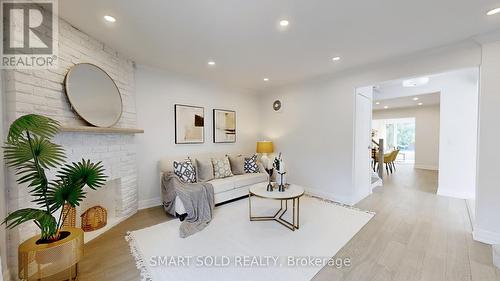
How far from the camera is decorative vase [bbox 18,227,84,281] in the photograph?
146cm

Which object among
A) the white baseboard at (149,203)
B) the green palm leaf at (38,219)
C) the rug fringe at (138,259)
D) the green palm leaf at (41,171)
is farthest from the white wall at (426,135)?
the green palm leaf at (38,219)

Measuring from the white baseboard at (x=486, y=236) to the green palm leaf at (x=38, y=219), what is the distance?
437cm

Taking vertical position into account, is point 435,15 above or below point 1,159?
above

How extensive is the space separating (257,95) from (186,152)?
8.09ft

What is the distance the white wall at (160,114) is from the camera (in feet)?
11.4

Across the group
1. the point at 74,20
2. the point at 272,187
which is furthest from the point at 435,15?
the point at 74,20

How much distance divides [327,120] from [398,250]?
243 centimetres

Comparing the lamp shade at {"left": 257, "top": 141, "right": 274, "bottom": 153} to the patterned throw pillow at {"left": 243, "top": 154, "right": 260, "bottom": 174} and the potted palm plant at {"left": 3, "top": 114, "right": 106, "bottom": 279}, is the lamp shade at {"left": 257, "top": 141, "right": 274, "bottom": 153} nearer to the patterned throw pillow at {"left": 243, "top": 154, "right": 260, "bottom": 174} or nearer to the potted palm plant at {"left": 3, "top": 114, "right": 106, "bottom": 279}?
the patterned throw pillow at {"left": 243, "top": 154, "right": 260, "bottom": 174}

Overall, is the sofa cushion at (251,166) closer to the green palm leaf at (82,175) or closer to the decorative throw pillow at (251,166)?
the decorative throw pillow at (251,166)

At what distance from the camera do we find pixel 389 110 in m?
8.41

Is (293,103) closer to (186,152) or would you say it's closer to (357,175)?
(357,175)

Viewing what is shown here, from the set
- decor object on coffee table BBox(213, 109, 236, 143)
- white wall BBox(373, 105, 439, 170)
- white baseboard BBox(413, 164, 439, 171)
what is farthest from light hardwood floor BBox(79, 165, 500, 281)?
white wall BBox(373, 105, 439, 170)

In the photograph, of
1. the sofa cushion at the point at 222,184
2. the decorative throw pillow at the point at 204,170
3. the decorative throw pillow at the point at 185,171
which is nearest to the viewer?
the decorative throw pillow at the point at 185,171
